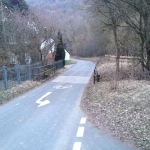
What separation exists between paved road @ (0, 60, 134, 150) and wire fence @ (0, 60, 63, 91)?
289 centimetres

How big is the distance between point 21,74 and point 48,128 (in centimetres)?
1100

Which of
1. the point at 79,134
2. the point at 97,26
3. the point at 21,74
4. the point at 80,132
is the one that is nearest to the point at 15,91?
the point at 21,74

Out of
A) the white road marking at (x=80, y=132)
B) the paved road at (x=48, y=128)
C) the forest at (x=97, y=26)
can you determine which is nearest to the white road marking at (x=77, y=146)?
the paved road at (x=48, y=128)

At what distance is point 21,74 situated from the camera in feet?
56.4

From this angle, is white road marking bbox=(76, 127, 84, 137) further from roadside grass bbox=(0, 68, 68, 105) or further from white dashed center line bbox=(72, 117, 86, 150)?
roadside grass bbox=(0, 68, 68, 105)

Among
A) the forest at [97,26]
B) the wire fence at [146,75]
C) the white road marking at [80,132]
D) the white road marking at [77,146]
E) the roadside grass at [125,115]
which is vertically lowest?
the white road marking at [80,132]

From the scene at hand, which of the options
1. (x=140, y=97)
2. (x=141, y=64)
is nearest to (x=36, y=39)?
(x=141, y=64)

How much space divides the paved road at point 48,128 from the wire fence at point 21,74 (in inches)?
114

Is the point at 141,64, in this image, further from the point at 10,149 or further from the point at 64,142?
the point at 10,149

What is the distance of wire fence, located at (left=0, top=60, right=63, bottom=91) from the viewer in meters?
13.2

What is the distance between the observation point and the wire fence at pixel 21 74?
43.5ft

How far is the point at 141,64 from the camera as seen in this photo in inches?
621

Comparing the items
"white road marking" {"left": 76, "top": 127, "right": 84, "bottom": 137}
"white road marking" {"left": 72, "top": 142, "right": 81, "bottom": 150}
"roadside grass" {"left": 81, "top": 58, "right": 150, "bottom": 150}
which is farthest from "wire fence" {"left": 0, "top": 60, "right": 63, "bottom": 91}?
"white road marking" {"left": 72, "top": 142, "right": 81, "bottom": 150}

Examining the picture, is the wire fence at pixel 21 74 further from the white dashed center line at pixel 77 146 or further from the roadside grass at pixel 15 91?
the white dashed center line at pixel 77 146
